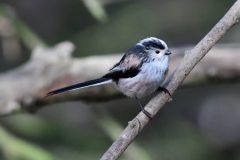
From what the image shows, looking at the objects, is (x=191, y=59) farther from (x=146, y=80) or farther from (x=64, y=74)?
(x=64, y=74)

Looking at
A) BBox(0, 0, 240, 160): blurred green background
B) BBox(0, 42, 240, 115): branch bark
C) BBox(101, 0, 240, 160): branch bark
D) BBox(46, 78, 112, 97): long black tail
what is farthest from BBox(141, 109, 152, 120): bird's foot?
BBox(0, 0, 240, 160): blurred green background

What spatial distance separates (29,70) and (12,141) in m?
0.63

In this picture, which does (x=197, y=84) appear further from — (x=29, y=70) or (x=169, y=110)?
(x=169, y=110)

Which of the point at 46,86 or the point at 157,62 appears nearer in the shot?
the point at 157,62

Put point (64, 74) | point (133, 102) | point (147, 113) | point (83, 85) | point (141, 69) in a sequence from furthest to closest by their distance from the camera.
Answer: point (133, 102)
point (64, 74)
point (141, 69)
point (83, 85)
point (147, 113)

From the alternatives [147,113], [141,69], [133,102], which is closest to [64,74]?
[141,69]

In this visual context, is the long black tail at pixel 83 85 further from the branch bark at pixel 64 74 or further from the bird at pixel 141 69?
the branch bark at pixel 64 74

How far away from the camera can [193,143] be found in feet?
19.4

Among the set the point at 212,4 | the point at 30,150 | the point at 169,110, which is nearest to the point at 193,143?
the point at 169,110

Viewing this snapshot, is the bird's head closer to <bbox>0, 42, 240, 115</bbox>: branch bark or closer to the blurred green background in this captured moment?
<bbox>0, 42, 240, 115</bbox>: branch bark

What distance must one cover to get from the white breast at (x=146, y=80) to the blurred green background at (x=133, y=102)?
176cm

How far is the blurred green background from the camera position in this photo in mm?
5785

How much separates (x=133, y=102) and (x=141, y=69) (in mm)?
3917

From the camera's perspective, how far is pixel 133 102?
712cm
